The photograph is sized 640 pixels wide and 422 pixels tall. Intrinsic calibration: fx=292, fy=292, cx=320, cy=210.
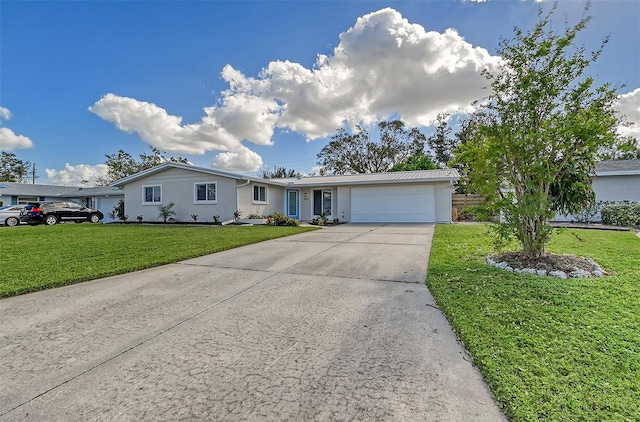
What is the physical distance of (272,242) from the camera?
30.4 ft

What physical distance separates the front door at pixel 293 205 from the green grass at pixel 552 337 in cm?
1432

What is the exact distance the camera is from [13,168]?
45.6 meters

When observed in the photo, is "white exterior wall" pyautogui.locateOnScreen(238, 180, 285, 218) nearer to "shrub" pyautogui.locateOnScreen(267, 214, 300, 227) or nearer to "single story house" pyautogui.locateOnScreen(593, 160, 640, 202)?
"shrub" pyautogui.locateOnScreen(267, 214, 300, 227)

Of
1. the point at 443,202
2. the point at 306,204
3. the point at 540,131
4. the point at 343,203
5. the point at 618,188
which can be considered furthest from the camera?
the point at 306,204

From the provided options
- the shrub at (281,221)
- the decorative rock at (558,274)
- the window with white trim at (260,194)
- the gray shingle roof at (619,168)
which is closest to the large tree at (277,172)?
the window with white trim at (260,194)

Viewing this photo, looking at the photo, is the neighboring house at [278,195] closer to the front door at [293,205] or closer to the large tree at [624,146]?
the front door at [293,205]

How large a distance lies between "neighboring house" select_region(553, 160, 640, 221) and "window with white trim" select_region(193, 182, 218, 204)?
17003 millimetres

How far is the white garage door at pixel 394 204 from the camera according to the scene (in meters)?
15.9

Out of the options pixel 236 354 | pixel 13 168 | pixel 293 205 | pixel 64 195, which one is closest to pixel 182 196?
pixel 293 205

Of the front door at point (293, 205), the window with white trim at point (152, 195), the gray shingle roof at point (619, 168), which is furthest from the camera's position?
the front door at point (293, 205)

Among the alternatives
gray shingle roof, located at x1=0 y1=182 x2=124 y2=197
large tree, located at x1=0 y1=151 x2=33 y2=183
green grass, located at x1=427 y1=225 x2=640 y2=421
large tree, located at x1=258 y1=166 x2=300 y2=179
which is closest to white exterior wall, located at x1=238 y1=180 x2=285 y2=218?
green grass, located at x1=427 y1=225 x2=640 y2=421

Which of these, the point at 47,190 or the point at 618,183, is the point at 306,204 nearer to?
the point at 618,183

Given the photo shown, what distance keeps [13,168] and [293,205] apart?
53565 millimetres

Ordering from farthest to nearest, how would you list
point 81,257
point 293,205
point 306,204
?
point 293,205 < point 306,204 < point 81,257
